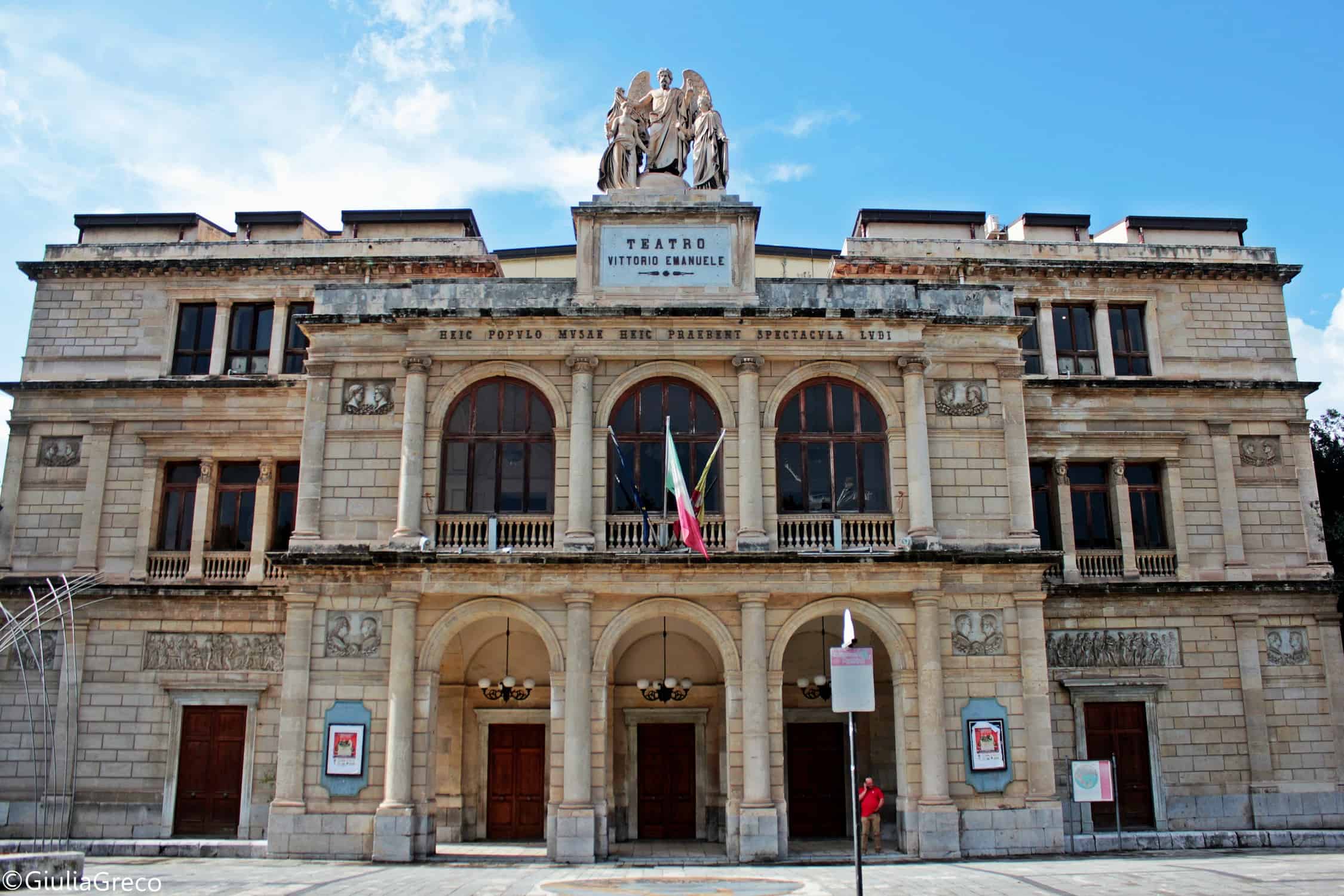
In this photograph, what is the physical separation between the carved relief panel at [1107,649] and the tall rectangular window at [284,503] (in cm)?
1916

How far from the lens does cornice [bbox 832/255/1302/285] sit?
29000 mm

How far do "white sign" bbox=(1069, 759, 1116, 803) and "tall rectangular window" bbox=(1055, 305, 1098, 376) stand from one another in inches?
422

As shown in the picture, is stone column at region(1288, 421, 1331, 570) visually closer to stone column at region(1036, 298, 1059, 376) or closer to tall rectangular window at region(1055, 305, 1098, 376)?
tall rectangular window at region(1055, 305, 1098, 376)

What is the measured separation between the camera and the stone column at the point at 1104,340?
94.0 feet

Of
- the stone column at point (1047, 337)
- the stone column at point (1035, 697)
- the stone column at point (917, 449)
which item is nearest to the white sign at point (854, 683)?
the stone column at point (917, 449)

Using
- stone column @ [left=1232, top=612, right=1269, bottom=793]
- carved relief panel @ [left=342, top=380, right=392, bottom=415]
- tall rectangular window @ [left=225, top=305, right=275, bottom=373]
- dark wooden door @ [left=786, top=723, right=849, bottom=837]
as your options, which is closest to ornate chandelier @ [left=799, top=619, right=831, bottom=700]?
dark wooden door @ [left=786, top=723, right=849, bottom=837]

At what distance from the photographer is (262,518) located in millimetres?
27219

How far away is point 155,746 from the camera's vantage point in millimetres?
25688

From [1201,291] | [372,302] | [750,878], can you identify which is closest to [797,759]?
[750,878]

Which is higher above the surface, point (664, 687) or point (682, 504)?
point (682, 504)

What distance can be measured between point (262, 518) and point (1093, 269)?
22.8 m

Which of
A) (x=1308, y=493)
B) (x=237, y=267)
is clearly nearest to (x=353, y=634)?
(x=237, y=267)

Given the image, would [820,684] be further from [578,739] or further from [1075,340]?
[1075,340]

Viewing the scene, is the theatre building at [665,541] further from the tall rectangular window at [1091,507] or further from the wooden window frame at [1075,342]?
the wooden window frame at [1075,342]
